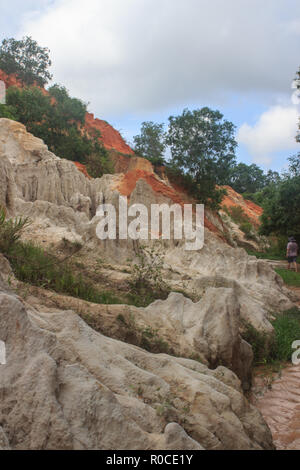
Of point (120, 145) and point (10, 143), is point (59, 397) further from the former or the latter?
point (120, 145)

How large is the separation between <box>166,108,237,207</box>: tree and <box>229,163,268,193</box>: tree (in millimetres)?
30463

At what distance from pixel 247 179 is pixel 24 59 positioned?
30.4 meters

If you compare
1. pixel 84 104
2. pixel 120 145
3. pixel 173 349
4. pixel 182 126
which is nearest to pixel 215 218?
pixel 182 126

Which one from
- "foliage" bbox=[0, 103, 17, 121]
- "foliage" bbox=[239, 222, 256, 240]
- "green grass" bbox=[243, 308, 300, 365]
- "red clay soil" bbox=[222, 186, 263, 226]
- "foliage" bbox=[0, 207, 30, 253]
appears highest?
"foliage" bbox=[0, 103, 17, 121]

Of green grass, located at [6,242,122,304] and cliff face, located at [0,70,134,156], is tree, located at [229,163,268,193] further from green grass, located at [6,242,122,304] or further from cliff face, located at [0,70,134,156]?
green grass, located at [6,242,122,304]

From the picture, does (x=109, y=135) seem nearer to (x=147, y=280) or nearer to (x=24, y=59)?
(x=24, y=59)

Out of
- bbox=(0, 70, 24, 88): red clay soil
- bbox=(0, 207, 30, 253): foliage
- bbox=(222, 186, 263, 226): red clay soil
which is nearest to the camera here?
bbox=(0, 207, 30, 253): foliage

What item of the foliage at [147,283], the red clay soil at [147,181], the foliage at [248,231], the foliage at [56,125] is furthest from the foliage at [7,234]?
the foliage at [248,231]

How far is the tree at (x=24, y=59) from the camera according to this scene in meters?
38.6

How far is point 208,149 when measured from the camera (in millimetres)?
24891

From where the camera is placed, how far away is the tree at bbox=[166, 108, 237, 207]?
24.8 metres

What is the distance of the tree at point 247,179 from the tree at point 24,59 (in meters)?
27.0

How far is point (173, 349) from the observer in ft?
14.2

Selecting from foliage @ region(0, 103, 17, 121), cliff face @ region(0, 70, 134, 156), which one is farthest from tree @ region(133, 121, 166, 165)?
foliage @ region(0, 103, 17, 121)
